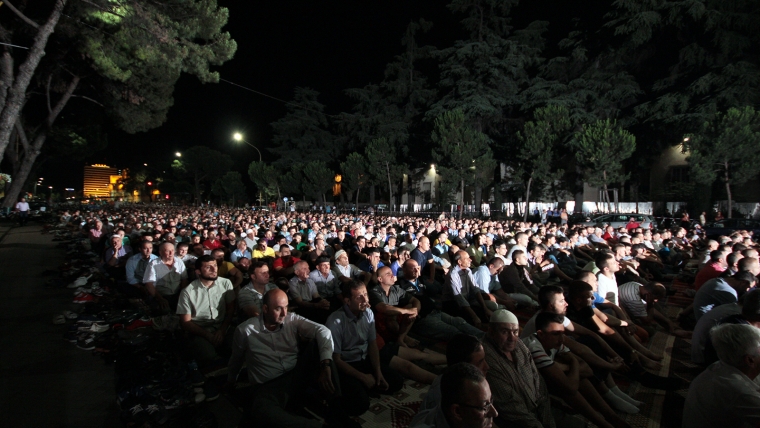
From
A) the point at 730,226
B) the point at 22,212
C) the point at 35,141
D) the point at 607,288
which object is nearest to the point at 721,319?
the point at 607,288

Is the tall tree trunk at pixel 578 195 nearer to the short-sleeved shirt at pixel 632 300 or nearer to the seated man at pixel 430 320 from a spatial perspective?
the short-sleeved shirt at pixel 632 300

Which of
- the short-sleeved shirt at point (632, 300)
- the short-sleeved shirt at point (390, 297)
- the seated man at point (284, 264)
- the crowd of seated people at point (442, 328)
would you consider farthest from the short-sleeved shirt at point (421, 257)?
the short-sleeved shirt at point (632, 300)

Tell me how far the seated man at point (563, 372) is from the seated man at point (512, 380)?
320 millimetres

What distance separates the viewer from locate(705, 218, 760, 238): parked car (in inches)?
615

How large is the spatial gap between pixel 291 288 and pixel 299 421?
257 centimetres

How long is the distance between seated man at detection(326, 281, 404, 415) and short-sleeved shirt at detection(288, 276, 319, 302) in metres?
1.67

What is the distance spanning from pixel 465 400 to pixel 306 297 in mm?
3860

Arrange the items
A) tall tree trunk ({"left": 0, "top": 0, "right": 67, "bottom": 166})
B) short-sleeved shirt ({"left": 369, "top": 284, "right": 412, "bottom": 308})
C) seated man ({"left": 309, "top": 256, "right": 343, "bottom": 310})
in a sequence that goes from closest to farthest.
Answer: short-sleeved shirt ({"left": 369, "top": 284, "right": 412, "bottom": 308})
seated man ({"left": 309, "top": 256, "right": 343, "bottom": 310})
tall tree trunk ({"left": 0, "top": 0, "right": 67, "bottom": 166})

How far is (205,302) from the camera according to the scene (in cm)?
451

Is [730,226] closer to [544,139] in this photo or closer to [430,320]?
[544,139]

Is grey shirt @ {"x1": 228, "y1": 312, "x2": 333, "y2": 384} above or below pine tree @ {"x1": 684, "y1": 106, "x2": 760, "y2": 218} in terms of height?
below

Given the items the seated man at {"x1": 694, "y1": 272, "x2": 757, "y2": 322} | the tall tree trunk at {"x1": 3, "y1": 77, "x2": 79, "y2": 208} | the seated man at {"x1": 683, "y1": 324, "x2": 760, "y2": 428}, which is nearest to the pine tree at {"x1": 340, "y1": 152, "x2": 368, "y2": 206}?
the tall tree trunk at {"x1": 3, "y1": 77, "x2": 79, "y2": 208}

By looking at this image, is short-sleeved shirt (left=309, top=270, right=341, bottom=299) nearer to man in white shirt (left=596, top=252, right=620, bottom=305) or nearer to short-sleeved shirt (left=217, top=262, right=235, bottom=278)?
short-sleeved shirt (left=217, top=262, right=235, bottom=278)

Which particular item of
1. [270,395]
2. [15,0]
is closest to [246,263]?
[270,395]
